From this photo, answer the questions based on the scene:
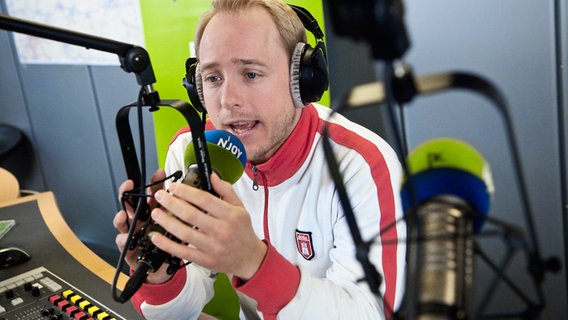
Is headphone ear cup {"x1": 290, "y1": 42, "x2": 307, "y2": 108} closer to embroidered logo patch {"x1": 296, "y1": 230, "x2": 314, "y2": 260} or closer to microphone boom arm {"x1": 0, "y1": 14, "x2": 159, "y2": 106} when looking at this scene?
embroidered logo patch {"x1": 296, "y1": 230, "x2": 314, "y2": 260}

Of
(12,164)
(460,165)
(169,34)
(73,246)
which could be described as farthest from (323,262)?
(12,164)

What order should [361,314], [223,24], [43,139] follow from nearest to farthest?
[361,314] < [223,24] < [43,139]

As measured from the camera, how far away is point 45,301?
100cm

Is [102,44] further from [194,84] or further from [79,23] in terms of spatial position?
[79,23]

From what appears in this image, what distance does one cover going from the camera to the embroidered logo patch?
38.9 inches

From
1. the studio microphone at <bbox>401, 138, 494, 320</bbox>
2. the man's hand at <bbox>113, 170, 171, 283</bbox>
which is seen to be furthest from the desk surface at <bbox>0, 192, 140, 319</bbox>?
the studio microphone at <bbox>401, 138, 494, 320</bbox>

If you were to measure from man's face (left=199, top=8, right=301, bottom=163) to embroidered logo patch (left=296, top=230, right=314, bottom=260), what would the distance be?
188mm

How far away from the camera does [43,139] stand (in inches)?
124

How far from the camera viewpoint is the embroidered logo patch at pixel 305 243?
987 millimetres

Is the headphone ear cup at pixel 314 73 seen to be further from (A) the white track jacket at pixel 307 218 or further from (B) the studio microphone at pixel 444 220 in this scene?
(B) the studio microphone at pixel 444 220

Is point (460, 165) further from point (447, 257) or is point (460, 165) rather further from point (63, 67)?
point (63, 67)

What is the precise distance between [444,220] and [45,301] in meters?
1.00

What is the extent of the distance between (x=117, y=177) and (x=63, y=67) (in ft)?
2.28

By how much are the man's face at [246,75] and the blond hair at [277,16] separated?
0.04ft
